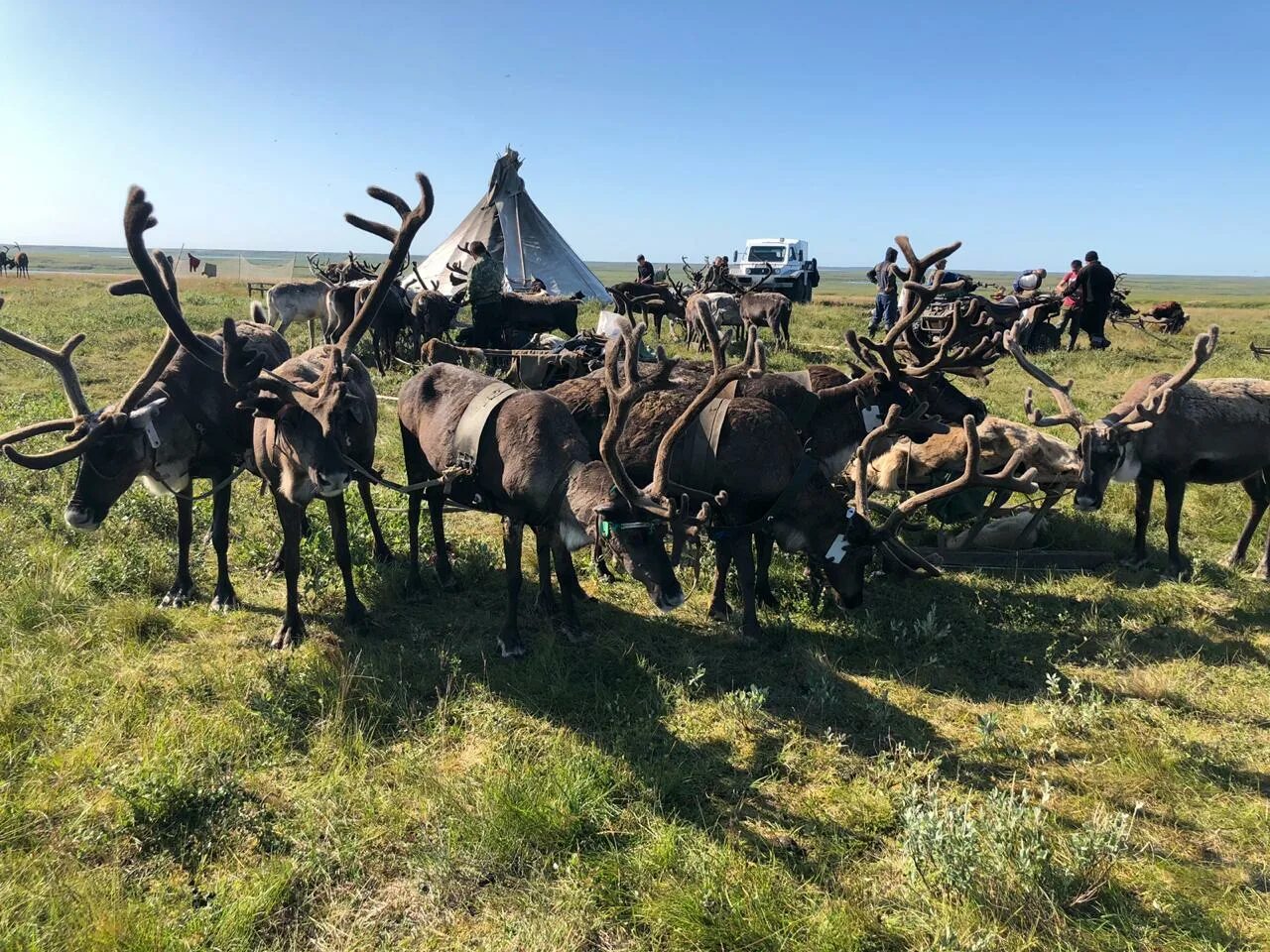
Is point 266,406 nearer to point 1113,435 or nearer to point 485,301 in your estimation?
point 1113,435

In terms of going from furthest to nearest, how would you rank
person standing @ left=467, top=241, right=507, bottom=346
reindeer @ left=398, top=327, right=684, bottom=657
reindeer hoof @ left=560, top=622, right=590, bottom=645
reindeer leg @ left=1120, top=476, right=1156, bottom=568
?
person standing @ left=467, top=241, right=507, bottom=346, reindeer leg @ left=1120, top=476, right=1156, bottom=568, reindeer hoof @ left=560, top=622, right=590, bottom=645, reindeer @ left=398, top=327, right=684, bottom=657

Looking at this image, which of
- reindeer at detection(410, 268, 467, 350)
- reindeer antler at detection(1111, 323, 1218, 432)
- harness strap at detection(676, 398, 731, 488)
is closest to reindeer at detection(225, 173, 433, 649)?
harness strap at detection(676, 398, 731, 488)

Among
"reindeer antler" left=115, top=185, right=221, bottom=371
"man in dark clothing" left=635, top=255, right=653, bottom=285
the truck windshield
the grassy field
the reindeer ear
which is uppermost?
the truck windshield

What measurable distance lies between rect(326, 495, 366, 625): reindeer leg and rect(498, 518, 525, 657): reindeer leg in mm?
1252

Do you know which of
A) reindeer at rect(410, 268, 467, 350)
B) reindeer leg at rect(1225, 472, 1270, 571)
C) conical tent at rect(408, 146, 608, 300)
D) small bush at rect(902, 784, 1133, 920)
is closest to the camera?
small bush at rect(902, 784, 1133, 920)

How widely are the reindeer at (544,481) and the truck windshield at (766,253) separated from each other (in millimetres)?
33688

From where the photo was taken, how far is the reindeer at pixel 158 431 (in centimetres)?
454

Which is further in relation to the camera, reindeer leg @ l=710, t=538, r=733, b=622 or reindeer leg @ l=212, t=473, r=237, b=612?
reindeer leg @ l=710, t=538, r=733, b=622

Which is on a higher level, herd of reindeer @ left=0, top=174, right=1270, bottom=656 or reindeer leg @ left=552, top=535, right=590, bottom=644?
herd of reindeer @ left=0, top=174, right=1270, bottom=656

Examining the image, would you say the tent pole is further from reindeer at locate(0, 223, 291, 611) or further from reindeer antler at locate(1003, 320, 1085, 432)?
reindeer antler at locate(1003, 320, 1085, 432)

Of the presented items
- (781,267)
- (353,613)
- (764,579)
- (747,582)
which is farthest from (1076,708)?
(781,267)

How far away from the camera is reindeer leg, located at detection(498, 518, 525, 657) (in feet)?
16.5

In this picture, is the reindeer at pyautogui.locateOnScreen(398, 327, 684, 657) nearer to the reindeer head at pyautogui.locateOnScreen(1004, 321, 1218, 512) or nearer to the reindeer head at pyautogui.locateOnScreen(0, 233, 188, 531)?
the reindeer head at pyautogui.locateOnScreen(0, 233, 188, 531)

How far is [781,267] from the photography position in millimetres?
35062
